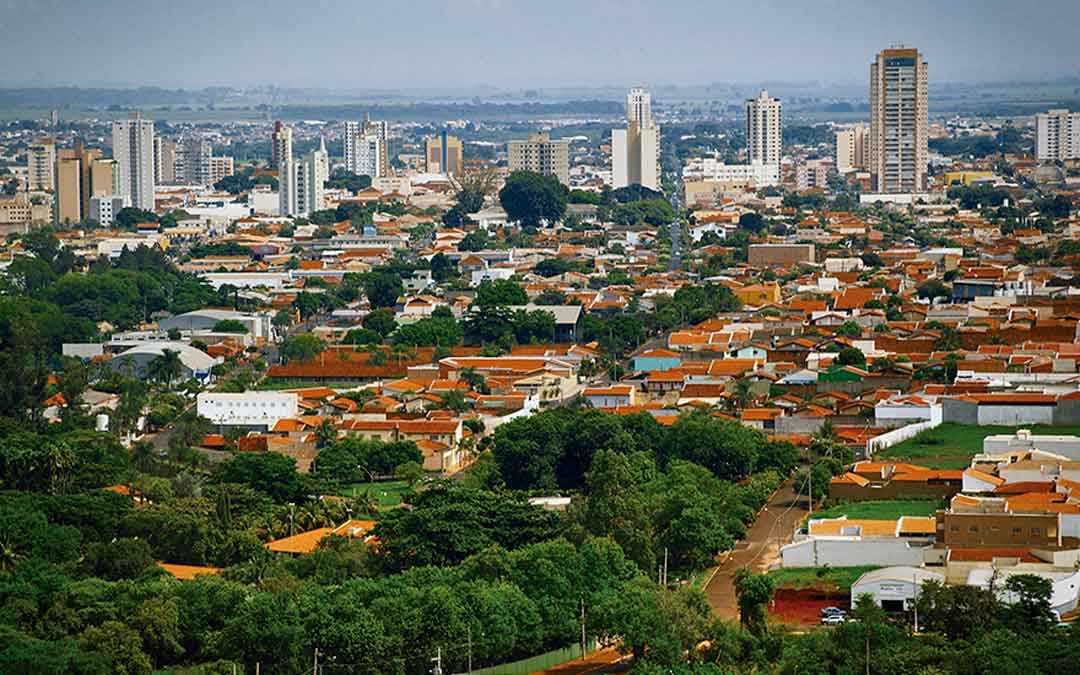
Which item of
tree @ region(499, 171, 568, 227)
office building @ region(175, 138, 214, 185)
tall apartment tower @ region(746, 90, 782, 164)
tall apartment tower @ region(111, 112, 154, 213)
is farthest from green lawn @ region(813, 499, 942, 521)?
office building @ region(175, 138, 214, 185)

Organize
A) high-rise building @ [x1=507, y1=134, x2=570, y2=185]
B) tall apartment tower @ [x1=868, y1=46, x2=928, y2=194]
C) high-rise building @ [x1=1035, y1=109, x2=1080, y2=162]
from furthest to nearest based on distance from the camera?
high-rise building @ [x1=1035, y1=109, x2=1080, y2=162], high-rise building @ [x1=507, y1=134, x2=570, y2=185], tall apartment tower @ [x1=868, y1=46, x2=928, y2=194]

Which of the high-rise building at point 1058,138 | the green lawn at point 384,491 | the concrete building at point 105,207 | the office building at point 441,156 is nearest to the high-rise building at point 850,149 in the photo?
the high-rise building at point 1058,138

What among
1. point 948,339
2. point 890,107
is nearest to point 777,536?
point 948,339

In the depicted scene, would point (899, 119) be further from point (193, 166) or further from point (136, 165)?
point (193, 166)

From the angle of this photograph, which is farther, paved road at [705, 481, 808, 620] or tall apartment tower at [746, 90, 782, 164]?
tall apartment tower at [746, 90, 782, 164]

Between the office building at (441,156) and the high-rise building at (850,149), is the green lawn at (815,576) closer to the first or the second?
the high-rise building at (850,149)

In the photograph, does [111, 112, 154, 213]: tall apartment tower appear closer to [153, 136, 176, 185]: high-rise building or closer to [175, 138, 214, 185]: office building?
[153, 136, 176, 185]: high-rise building

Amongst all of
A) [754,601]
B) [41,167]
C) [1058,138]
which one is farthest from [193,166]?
[754,601]
